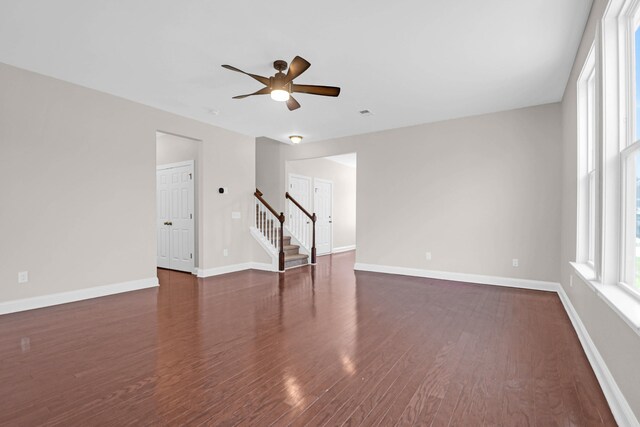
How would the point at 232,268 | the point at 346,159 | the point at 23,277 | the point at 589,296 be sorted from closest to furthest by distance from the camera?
the point at 589,296
the point at 23,277
the point at 232,268
the point at 346,159

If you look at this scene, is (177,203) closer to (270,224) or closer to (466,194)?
(270,224)

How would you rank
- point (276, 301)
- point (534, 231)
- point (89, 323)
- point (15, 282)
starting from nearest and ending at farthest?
1. point (89, 323)
2. point (15, 282)
3. point (276, 301)
4. point (534, 231)

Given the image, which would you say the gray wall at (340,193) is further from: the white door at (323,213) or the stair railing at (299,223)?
the stair railing at (299,223)

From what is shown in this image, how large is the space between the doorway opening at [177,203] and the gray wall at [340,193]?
308 centimetres

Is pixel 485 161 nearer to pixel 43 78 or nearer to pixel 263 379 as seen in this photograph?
pixel 263 379

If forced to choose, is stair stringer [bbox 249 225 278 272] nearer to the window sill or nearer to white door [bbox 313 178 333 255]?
white door [bbox 313 178 333 255]

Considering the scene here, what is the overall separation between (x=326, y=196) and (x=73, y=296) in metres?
6.31

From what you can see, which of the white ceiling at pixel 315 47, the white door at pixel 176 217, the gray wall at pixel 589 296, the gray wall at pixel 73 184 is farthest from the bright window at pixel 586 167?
the white door at pixel 176 217

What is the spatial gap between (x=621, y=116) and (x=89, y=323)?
4.89m

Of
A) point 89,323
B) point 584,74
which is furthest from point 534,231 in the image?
point 89,323

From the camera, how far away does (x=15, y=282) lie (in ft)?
11.8

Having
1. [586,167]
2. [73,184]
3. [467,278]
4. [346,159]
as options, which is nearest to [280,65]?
[73,184]

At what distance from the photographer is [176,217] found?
6.40 metres

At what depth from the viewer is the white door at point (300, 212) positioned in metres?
7.78
